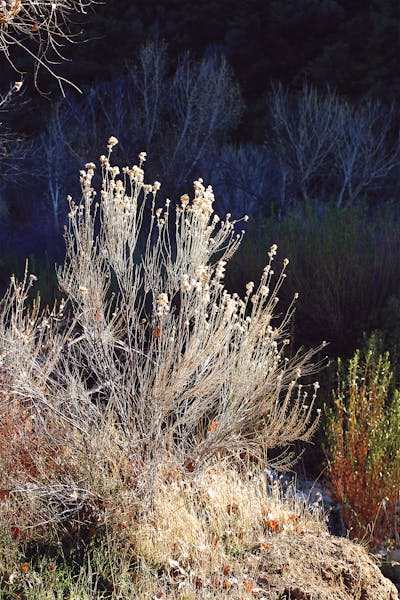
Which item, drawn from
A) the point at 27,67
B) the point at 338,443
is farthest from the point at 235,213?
the point at 338,443

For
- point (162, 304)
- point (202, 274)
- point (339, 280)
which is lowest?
point (339, 280)

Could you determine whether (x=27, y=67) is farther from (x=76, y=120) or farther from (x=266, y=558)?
(x=266, y=558)

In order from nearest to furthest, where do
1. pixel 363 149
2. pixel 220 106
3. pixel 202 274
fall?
pixel 202 274 < pixel 363 149 < pixel 220 106

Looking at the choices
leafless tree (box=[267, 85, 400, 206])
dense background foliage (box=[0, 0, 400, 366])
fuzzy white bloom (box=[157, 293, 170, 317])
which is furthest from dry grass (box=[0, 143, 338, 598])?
leafless tree (box=[267, 85, 400, 206])

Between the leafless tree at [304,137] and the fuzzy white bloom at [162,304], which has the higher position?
the fuzzy white bloom at [162,304]

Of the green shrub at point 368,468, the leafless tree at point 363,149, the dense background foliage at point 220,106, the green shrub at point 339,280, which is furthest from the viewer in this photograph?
the dense background foliage at point 220,106

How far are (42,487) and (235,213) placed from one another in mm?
15182

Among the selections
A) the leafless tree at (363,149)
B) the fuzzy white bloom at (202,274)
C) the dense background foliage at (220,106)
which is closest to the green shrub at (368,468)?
the fuzzy white bloom at (202,274)

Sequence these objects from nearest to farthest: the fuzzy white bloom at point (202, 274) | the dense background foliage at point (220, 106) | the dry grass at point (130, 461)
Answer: the dry grass at point (130, 461)
the fuzzy white bloom at point (202, 274)
the dense background foliage at point (220, 106)

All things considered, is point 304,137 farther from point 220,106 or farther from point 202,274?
point 202,274

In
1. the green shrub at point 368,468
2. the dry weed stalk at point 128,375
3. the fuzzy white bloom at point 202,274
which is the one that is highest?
the fuzzy white bloom at point 202,274

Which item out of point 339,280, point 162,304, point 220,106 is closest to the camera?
point 162,304

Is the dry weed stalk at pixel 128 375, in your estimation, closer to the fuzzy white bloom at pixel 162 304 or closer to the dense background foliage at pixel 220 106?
the fuzzy white bloom at pixel 162 304

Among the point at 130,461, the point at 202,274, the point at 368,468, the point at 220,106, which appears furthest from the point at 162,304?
the point at 220,106
